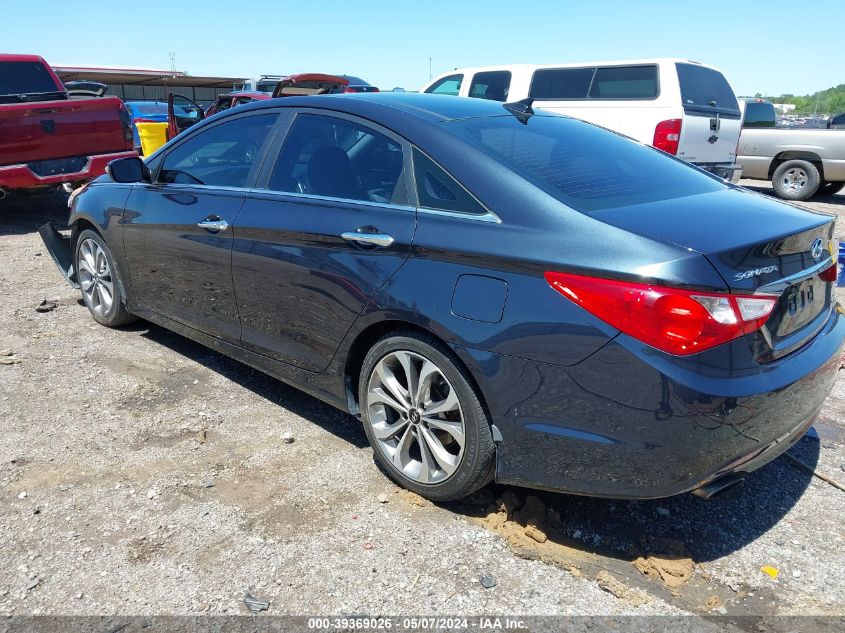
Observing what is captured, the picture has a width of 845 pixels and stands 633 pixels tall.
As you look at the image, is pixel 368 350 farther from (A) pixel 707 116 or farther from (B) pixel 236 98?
(B) pixel 236 98

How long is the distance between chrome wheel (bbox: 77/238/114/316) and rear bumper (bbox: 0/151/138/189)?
3.74 metres

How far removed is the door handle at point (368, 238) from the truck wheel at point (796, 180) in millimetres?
11806

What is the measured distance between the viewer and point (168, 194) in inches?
162

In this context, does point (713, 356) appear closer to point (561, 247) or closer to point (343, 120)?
point (561, 247)

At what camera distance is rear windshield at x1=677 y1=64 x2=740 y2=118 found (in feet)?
30.1

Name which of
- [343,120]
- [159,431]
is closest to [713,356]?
[343,120]

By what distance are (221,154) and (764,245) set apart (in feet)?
9.60

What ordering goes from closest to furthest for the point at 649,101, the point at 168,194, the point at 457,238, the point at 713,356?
the point at 713,356 < the point at 457,238 < the point at 168,194 < the point at 649,101

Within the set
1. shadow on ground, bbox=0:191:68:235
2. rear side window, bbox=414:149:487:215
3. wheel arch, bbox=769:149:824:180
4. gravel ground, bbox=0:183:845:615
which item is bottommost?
shadow on ground, bbox=0:191:68:235

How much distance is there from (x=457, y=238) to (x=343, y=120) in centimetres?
106

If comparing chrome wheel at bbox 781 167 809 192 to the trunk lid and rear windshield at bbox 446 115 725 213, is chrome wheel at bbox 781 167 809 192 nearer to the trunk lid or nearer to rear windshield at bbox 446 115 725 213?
rear windshield at bbox 446 115 725 213

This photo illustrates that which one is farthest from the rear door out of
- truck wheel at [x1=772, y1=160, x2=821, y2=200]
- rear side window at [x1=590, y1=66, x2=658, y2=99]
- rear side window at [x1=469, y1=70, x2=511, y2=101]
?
truck wheel at [x1=772, y1=160, x2=821, y2=200]

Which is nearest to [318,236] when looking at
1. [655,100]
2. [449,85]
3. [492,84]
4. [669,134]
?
[669,134]

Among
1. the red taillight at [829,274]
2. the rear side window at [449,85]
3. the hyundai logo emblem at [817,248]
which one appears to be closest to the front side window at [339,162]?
the hyundai logo emblem at [817,248]
